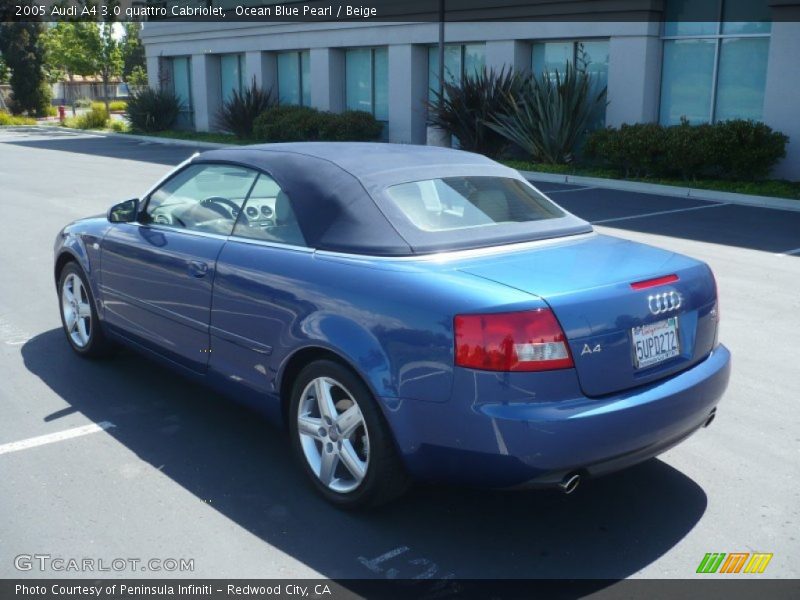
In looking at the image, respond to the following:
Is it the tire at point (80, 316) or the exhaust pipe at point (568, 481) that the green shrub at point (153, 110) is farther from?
the exhaust pipe at point (568, 481)

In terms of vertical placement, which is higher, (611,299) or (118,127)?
(611,299)

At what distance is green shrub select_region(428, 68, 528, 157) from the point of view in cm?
1948

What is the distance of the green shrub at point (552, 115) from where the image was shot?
1833 centimetres

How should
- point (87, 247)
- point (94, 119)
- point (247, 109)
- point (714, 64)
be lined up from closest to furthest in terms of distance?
1. point (87, 247)
2. point (714, 64)
3. point (247, 109)
4. point (94, 119)

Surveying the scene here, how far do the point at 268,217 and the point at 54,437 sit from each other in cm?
173

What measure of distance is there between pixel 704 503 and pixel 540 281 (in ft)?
4.60

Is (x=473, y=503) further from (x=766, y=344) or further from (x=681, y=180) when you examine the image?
(x=681, y=180)

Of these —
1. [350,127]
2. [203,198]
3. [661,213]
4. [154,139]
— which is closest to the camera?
[203,198]

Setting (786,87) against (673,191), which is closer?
(673,191)

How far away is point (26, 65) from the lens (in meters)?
47.7

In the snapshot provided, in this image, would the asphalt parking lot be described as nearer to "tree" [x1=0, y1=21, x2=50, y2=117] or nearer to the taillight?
the taillight

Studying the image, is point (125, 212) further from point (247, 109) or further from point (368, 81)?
point (247, 109)

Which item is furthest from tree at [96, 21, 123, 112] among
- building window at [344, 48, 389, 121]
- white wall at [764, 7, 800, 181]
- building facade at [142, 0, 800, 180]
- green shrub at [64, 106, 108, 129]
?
white wall at [764, 7, 800, 181]

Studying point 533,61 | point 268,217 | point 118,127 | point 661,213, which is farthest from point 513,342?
point 118,127
